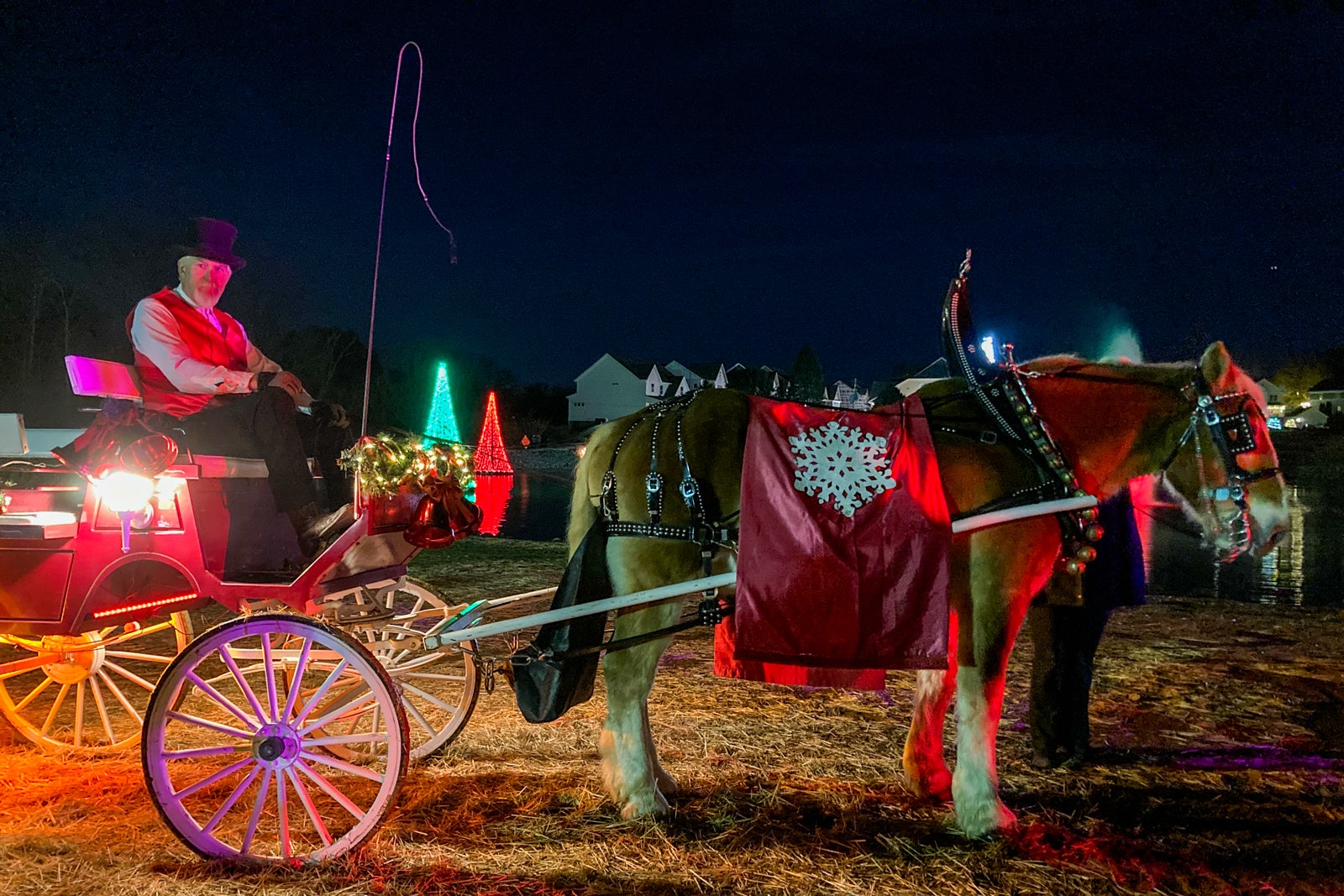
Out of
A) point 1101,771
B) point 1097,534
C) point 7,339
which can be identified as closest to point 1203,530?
point 1097,534

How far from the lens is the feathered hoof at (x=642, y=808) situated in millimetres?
3537

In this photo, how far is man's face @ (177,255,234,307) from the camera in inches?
155

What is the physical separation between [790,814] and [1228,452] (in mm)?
2531

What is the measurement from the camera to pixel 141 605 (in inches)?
141

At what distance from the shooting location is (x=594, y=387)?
2490 inches

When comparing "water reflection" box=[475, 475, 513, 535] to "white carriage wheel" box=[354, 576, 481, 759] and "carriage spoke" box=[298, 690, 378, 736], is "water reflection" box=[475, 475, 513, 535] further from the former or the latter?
"carriage spoke" box=[298, 690, 378, 736]

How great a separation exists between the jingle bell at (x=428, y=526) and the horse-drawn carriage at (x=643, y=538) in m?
0.06

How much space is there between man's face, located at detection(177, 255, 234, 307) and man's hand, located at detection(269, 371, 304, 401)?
662mm

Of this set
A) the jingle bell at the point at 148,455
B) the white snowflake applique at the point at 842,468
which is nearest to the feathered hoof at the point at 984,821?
the white snowflake applique at the point at 842,468

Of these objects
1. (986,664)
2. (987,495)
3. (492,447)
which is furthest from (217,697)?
(492,447)

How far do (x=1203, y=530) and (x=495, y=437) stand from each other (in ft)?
107

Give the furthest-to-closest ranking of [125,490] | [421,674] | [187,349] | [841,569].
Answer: [421,674] → [187,349] → [125,490] → [841,569]

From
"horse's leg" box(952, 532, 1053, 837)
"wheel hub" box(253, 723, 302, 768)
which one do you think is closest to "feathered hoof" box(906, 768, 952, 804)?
"horse's leg" box(952, 532, 1053, 837)

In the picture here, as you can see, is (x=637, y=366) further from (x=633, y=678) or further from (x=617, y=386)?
(x=633, y=678)
